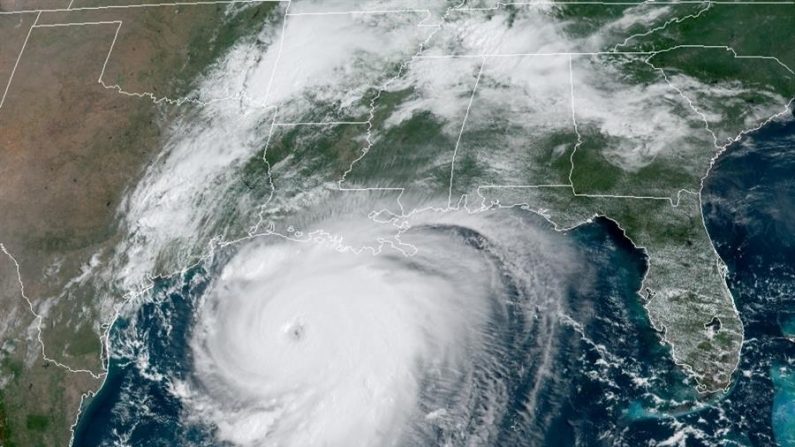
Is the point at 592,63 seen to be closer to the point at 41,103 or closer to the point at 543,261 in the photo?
the point at 543,261

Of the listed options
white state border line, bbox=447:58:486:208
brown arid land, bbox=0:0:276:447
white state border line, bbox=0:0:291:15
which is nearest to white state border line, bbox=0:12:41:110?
brown arid land, bbox=0:0:276:447

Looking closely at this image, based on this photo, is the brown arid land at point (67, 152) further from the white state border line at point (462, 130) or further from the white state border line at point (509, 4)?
the white state border line at point (462, 130)

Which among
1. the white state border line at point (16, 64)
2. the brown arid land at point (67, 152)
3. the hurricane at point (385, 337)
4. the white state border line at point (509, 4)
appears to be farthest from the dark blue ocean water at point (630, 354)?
the white state border line at point (16, 64)

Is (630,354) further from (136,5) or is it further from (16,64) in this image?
(16,64)

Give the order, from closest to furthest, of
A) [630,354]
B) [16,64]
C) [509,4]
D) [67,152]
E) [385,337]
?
1. [630,354]
2. [385,337]
3. [67,152]
4. [509,4]
5. [16,64]

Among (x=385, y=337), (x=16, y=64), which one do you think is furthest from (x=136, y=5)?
(x=385, y=337)

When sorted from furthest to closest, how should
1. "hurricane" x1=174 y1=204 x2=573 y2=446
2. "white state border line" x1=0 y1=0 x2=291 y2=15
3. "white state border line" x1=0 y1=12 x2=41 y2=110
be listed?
"white state border line" x1=0 y1=0 x2=291 y2=15 < "white state border line" x1=0 y1=12 x2=41 y2=110 < "hurricane" x1=174 y1=204 x2=573 y2=446

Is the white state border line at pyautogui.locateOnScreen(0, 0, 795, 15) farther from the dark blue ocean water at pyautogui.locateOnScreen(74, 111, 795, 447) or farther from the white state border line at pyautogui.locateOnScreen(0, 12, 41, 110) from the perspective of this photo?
the dark blue ocean water at pyautogui.locateOnScreen(74, 111, 795, 447)
